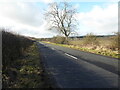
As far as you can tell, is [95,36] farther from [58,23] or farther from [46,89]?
[46,89]

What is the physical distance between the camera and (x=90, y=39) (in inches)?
1172

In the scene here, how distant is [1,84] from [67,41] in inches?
1536

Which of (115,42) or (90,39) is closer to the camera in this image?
(115,42)

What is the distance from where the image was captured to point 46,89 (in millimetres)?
5992

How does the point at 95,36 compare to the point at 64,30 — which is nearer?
the point at 95,36

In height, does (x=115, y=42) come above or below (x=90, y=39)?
below

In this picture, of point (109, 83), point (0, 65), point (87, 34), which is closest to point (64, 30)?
point (87, 34)

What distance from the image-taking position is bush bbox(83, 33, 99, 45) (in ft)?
95.0

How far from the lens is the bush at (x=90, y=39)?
29.0 meters

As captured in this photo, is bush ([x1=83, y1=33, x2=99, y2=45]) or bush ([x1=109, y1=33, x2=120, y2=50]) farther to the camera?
bush ([x1=83, y1=33, x2=99, y2=45])

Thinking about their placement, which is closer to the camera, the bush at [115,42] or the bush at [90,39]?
the bush at [115,42]

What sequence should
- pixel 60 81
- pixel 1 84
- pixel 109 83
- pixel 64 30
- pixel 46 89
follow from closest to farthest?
pixel 46 89, pixel 109 83, pixel 60 81, pixel 1 84, pixel 64 30

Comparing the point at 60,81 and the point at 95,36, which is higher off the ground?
the point at 95,36

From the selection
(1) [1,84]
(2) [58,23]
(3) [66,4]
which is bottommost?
(1) [1,84]
